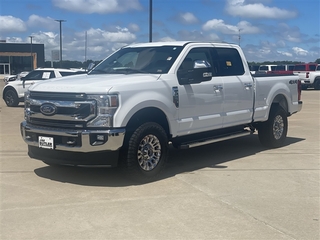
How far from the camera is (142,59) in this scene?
7.08 meters

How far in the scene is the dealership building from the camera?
6888cm

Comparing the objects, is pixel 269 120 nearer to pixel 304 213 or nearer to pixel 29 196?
pixel 304 213

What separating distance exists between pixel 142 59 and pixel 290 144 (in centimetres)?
416

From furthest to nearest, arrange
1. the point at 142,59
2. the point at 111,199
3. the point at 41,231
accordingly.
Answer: the point at 142,59 → the point at 111,199 → the point at 41,231

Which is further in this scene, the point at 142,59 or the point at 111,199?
the point at 142,59

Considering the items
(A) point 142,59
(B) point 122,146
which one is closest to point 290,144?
(A) point 142,59

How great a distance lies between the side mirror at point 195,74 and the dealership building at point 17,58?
65.6m

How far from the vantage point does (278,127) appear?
8.99 meters

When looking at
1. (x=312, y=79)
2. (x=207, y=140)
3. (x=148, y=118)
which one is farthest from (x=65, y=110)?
(x=312, y=79)

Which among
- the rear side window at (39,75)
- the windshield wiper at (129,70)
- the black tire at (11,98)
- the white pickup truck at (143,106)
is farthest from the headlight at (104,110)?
the black tire at (11,98)

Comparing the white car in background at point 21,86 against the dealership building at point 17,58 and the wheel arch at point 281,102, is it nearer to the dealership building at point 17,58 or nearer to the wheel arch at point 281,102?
the wheel arch at point 281,102

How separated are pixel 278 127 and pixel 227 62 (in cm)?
215

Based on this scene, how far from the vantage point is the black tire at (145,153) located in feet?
19.0

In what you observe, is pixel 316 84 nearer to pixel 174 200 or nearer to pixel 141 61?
pixel 141 61
